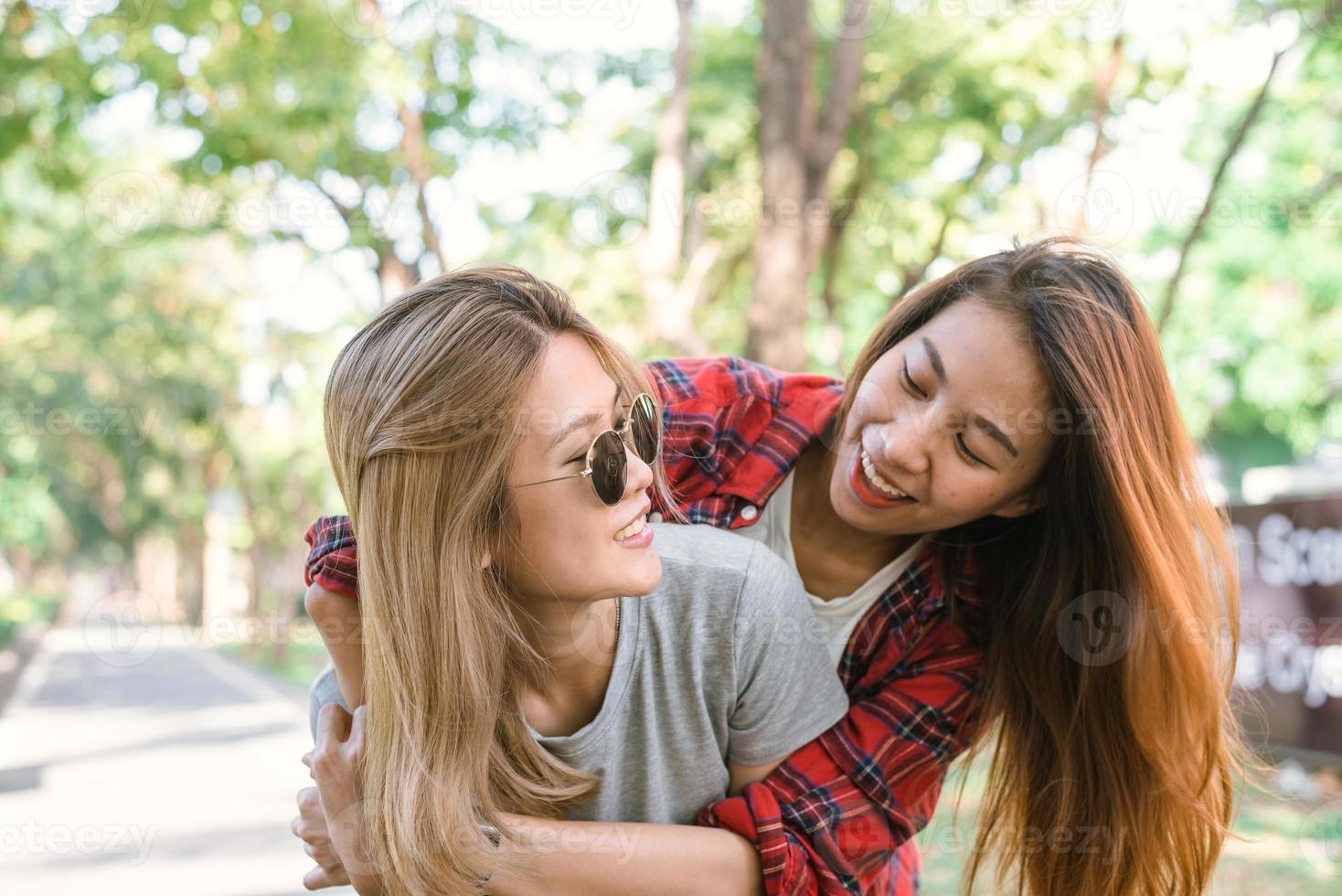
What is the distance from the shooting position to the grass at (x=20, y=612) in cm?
1795

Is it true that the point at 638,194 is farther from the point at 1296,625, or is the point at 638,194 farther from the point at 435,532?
the point at 435,532

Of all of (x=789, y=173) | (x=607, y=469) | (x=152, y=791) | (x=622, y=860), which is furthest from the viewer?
(x=152, y=791)

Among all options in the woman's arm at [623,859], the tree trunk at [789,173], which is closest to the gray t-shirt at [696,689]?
the woman's arm at [623,859]

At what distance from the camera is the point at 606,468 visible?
2068 millimetres

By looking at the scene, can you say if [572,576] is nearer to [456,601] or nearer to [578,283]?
[456,601]

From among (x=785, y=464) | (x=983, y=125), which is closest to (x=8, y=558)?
(x=983, y=125)

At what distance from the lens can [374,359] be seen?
83.0 inches

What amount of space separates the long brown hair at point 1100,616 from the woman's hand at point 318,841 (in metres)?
1.40

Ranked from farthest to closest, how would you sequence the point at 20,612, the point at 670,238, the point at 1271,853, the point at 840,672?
the point at 20,612
the point at 670,238
the point at 1271,853
the point at 840,672

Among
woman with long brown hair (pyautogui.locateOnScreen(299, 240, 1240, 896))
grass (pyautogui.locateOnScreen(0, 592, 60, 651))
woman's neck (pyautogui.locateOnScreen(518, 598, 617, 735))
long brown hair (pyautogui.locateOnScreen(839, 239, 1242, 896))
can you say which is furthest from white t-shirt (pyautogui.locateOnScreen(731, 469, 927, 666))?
grass (pyautogui.locateOnScreen(0, 592, 60, 651))

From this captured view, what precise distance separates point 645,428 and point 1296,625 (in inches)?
242

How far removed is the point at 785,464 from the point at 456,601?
887 mm

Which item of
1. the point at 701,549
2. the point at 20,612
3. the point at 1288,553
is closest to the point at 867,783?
the point at 701,549

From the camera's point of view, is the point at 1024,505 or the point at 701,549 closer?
the point at 701,549
